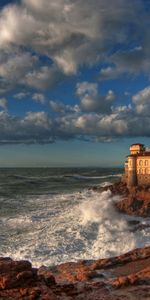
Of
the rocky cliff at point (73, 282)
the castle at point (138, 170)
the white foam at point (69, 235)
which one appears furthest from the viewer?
the castle at point (138, 170)

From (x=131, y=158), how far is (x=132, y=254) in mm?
46793

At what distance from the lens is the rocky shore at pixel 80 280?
16.2 metres

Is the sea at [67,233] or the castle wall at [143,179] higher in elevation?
the castle wall at [143,179]

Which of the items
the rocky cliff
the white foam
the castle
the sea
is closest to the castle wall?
the castle

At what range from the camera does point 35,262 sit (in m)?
23.9

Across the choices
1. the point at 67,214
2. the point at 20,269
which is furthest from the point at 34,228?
the point at 20,269

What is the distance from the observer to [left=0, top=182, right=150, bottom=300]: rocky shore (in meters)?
16.2

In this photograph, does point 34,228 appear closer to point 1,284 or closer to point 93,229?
point 93,229

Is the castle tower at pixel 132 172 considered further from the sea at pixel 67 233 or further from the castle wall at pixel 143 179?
the sea at pixel 67 233

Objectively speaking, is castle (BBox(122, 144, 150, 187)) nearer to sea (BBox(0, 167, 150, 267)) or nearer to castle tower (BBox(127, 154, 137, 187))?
castle tower (BBox(127, 154, 137, 187))

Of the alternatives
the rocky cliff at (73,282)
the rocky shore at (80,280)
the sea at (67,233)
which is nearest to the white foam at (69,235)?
the sea at (67,233)

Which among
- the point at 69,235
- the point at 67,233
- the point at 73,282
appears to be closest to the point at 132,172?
the point at 67,233

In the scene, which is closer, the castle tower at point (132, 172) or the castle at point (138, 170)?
the castle at point (138, 170)

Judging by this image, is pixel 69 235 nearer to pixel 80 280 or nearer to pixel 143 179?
pixel 80 280
